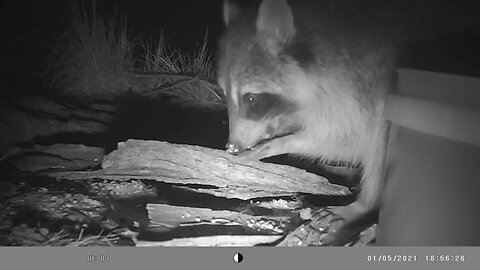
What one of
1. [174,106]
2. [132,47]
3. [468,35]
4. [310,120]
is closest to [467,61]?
[468,35]

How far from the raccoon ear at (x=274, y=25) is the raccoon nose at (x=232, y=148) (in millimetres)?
282

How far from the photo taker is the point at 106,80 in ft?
4.10

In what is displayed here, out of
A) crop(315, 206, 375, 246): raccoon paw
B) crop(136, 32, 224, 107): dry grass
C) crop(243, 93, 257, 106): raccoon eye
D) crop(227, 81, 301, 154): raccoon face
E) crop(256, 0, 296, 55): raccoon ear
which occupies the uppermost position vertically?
crop(256, 0, 296, 55): raccoon ear

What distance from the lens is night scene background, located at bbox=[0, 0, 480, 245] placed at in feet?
4.04

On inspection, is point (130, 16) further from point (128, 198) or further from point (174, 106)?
point (128, 198)

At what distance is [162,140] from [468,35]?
35.3 inches

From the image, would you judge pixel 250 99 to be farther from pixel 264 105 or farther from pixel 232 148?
pixel 232 148

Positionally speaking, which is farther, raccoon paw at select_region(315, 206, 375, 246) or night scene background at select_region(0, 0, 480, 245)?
raccoon paw at select_region(315, 206, 375, 246)

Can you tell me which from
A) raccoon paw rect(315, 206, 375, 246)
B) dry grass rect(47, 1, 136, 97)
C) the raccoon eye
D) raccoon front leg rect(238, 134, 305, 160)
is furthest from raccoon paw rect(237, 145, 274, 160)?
dry grass rect(47, 1, 136, 97)

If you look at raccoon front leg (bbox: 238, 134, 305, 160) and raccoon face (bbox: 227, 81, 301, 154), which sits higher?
raccoon face (bbox: 227, 81, 301, 154)

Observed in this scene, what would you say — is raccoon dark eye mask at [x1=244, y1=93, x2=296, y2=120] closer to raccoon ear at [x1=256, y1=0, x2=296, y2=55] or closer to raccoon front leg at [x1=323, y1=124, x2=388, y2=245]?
raccoon ear at [x1=256, y1=0, x2=296, y2=55]

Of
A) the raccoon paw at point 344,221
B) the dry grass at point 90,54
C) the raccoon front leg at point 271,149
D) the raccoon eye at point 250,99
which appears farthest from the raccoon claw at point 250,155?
the dry grass at point 90,54

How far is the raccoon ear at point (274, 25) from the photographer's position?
1.24m

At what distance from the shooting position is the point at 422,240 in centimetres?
128
